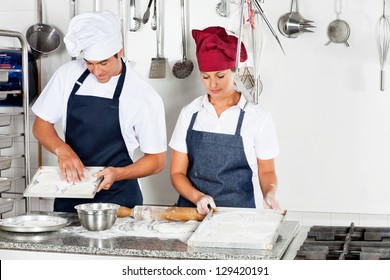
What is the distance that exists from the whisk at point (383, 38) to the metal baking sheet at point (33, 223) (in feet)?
6.58

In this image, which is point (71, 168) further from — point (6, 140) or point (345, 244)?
point (6, 140)

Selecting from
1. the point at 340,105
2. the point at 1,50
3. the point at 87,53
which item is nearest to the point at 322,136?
the point at 340,105

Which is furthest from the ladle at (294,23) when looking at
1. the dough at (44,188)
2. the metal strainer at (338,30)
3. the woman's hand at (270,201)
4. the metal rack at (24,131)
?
the dough at (44,188)

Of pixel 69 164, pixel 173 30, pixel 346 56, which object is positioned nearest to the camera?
pixel 69 164

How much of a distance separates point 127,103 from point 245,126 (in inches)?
23.1

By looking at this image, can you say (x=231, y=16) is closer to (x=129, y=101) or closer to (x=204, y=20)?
(x=204, y=20)

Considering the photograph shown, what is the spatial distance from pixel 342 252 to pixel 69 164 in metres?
1.27

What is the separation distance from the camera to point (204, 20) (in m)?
4.09

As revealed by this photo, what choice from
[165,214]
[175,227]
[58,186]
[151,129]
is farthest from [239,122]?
[58,186]

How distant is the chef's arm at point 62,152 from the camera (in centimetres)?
292

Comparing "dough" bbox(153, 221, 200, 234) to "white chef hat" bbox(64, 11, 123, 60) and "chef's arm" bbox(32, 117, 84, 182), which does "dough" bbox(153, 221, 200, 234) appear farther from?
"white chef hat" bbox(64, 11, 123, 60)

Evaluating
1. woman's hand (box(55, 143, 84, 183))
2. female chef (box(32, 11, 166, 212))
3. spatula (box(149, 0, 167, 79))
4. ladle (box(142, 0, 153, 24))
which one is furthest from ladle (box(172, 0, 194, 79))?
woman's hand (box(55, 143, 84, 183))

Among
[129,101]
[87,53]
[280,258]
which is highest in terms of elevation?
[87,53]

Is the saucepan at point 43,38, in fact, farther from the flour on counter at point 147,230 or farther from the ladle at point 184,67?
the flour on counter at point 147,230
